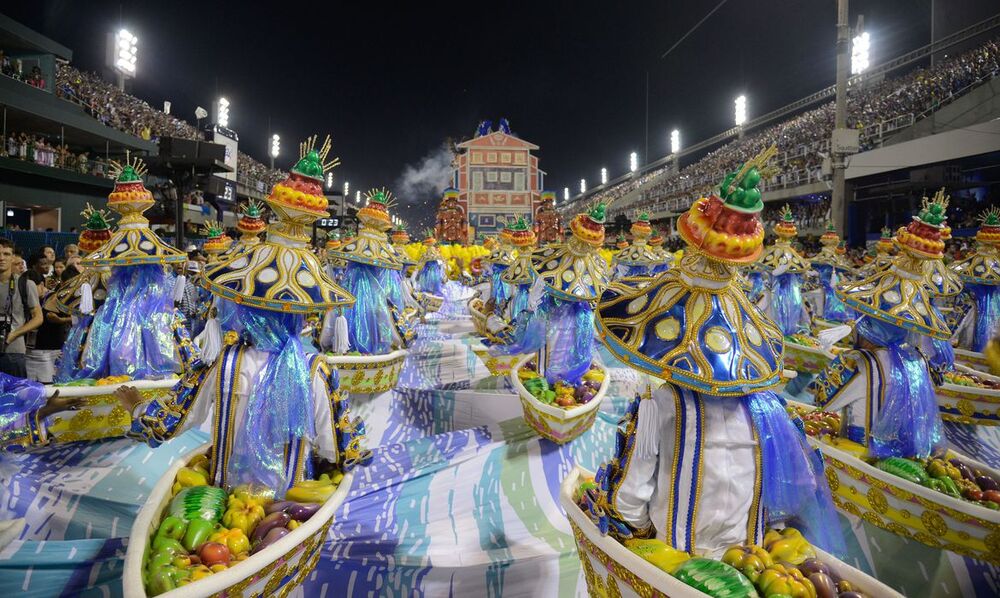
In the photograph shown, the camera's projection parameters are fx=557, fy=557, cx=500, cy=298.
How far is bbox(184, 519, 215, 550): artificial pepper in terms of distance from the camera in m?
2.34

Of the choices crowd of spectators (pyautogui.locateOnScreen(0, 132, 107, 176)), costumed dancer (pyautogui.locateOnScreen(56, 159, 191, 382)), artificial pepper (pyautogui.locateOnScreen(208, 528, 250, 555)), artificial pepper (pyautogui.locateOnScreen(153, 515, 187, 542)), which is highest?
crowd of spectators (pyautogui.locateOnScreen(0, 132, 107, 176))

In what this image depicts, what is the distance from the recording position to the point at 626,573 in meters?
2.25

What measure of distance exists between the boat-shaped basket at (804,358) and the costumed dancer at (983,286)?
1.79 m

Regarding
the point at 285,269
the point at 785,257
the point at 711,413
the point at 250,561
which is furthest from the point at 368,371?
the point at 785,257

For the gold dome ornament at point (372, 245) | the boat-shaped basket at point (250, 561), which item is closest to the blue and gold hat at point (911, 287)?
the boat-shaped basket at point (250, 561)

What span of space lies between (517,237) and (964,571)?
21.8 feet

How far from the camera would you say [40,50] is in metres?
18.4

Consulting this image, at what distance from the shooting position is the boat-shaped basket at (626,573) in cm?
207

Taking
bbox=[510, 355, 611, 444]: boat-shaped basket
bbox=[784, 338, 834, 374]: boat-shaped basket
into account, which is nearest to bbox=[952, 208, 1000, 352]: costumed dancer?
bbox=[784, 338, 834, 374]: boat-shaped basket

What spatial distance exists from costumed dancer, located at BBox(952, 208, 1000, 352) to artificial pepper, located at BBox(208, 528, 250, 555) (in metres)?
8.16

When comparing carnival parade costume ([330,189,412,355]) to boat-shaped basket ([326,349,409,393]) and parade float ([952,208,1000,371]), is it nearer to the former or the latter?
boat-shaped basket ([326,349,409,393])

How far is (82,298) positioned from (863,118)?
25495 millimetres

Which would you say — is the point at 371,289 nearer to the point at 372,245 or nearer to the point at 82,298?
the point at 372,245

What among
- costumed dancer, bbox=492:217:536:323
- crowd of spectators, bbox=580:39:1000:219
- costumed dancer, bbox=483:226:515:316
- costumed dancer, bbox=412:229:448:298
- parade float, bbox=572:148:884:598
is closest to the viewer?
parade float, bbox=572:148:884:598
